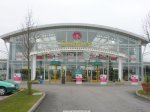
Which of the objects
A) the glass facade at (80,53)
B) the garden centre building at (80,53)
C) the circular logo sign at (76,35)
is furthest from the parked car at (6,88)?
the circular logo sign at (76,35)

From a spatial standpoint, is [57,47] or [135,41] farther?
[135,41]

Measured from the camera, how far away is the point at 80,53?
53.1 metres

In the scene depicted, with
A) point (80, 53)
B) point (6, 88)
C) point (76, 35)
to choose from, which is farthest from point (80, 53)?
point (6, 88)

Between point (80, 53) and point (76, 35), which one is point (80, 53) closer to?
point (80, 53)

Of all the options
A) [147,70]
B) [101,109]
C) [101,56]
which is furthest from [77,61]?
[101,109]

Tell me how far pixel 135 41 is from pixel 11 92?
1452 inches

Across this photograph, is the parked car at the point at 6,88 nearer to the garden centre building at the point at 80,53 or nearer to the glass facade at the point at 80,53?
the garden centre building at the point at 80,53

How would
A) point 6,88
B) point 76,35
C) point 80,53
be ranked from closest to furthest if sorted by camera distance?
point 6,88 < point 80,53 < point 76,35

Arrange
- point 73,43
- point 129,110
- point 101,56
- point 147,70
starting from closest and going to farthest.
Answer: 1. point 129,110
2. point 73,43
3. point 101,56
4. point 147,70

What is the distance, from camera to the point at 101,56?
53188 mm

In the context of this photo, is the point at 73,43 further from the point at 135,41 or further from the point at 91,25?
the point at 135,41

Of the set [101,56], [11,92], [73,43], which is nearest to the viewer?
[11,92]

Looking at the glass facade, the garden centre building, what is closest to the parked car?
the garden centre building

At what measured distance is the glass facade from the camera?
52.9m
